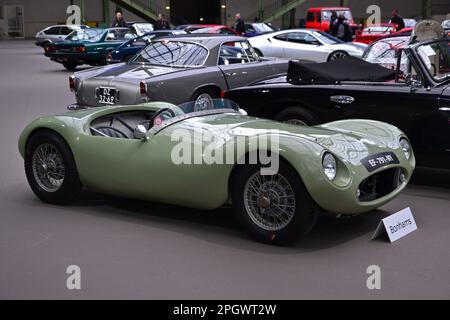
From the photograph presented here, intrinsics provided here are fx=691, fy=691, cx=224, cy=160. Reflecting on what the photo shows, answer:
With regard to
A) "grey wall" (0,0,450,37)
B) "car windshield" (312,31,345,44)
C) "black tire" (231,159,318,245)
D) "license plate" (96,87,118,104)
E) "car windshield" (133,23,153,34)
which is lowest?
"black tire" (231,159,318,245)

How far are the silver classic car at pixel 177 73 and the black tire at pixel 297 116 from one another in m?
2.41

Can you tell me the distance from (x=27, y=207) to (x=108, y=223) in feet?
3.34

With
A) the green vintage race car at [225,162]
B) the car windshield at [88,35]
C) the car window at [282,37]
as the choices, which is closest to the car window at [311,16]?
the car window at [282,37]

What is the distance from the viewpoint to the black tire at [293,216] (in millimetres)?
4884

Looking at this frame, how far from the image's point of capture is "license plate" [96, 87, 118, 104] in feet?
32.5

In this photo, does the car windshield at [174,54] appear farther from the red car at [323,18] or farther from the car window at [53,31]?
the car window at [53,31]

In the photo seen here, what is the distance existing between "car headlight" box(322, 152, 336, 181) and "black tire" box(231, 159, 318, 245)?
0.64 ft

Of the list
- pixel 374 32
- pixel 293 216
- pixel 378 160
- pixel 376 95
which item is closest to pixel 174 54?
pixel 376 95

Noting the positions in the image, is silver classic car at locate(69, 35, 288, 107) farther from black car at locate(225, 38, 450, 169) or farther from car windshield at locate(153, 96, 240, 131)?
car windshield at locate(153, 96, 240, 131)

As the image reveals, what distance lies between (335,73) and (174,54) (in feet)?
12.7

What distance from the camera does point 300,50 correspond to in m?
19.0

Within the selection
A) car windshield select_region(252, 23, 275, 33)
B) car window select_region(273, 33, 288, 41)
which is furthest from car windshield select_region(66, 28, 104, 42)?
car windshield select_region(252, 23, 275, 33)
